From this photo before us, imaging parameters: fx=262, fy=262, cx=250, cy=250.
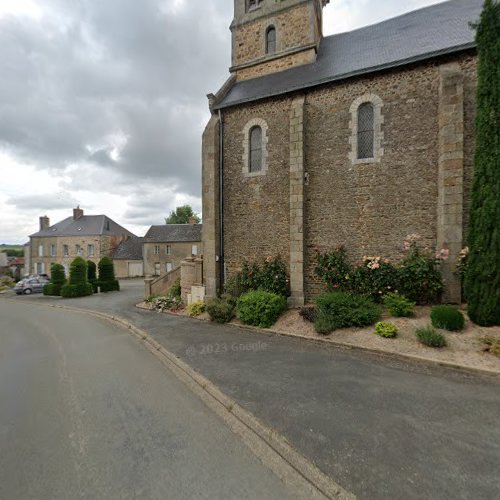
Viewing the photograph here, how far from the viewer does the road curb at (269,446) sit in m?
2.54

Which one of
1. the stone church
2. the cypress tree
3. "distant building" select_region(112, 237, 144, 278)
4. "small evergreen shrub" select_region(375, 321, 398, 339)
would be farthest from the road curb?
"distant building" select_region(112, 237, 144, 278)

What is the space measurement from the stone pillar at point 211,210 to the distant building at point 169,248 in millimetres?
22089

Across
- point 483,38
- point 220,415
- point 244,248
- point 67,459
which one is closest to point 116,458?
point 67,459

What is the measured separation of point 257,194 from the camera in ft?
35.8

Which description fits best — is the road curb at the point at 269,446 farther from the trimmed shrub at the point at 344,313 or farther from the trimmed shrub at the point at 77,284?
the trimmed shrub at the point at 77,284

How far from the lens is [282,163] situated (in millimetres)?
10477

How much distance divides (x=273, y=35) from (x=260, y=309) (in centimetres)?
1360

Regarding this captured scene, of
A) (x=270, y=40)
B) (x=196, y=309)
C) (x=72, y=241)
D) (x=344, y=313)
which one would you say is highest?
(x=270, y=40)

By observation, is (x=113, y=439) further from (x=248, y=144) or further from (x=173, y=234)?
(x=173, y=234)

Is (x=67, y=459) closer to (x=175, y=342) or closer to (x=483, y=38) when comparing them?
(x=175, y=342)

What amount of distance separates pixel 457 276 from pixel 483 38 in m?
6.43

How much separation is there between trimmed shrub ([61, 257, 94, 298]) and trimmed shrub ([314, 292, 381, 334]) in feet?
60.9

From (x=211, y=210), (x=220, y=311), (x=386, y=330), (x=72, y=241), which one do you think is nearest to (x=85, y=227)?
(x=72, y=241)

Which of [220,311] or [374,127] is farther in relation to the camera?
[220,311]
